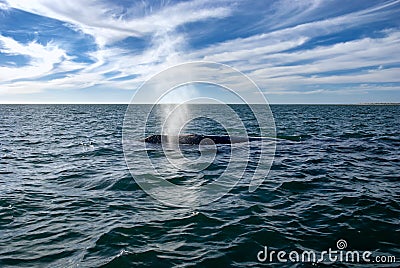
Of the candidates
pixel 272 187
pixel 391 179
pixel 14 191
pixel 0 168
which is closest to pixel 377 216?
pixel 272 187

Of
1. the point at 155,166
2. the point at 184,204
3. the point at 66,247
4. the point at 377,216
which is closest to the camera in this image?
the point at 66,247

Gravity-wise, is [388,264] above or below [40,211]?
below

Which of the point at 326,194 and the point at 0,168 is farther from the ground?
the point at 0,168

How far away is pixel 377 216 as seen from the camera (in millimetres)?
8867

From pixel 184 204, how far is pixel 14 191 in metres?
6.30

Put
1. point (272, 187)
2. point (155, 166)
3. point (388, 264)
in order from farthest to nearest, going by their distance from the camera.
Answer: point (155, 166) → point (272, 187) → point (388, 264)

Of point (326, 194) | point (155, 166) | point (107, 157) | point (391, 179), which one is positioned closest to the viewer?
point (326, 194)

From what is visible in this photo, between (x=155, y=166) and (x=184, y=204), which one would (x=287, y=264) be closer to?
(x=184, y=204)

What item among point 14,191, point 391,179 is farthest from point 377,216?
point 14,191

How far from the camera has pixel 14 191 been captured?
11164mm

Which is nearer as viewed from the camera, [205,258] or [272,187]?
[205,258]

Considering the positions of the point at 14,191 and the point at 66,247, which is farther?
the point at 14,191

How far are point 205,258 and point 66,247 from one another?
10.5ft

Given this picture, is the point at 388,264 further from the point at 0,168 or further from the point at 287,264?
the point at 0,168
